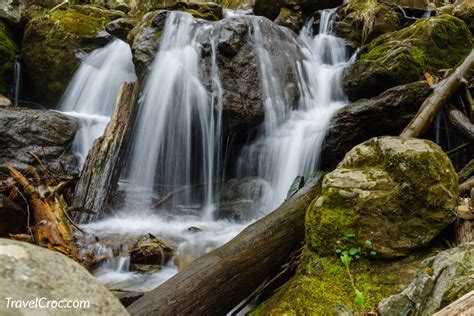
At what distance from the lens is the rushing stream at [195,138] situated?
257 inches

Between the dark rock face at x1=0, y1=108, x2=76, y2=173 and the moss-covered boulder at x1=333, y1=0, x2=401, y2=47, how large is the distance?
318 inches

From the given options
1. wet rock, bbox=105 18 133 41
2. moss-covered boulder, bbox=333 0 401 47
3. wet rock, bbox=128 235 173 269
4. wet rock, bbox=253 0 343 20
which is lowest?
wet rock, bbox=128 235 173 269

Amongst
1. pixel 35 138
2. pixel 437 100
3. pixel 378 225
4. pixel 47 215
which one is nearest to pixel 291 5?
pixel 437 100

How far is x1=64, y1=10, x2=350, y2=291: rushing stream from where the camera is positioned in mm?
6539

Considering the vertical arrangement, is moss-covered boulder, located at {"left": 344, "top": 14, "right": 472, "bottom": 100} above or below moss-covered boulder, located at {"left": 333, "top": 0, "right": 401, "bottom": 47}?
below

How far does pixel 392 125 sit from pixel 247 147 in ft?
9.61

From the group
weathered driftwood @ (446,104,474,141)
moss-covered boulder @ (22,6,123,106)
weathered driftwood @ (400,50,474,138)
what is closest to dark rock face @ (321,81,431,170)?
weathered driftwood @ (400,50,474,138)

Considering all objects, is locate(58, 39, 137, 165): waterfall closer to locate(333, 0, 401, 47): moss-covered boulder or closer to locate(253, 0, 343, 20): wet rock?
locate(253, 0, 343, 20): wet rock

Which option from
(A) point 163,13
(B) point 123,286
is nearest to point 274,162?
(B) point 123,286

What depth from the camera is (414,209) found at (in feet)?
9.56

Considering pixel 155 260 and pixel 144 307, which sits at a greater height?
pixel 144 307

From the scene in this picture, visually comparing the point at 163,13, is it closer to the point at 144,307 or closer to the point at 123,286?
the point at 123,286

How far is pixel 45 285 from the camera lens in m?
1.43

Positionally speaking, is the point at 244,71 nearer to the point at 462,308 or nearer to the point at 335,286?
the point at 335,286
